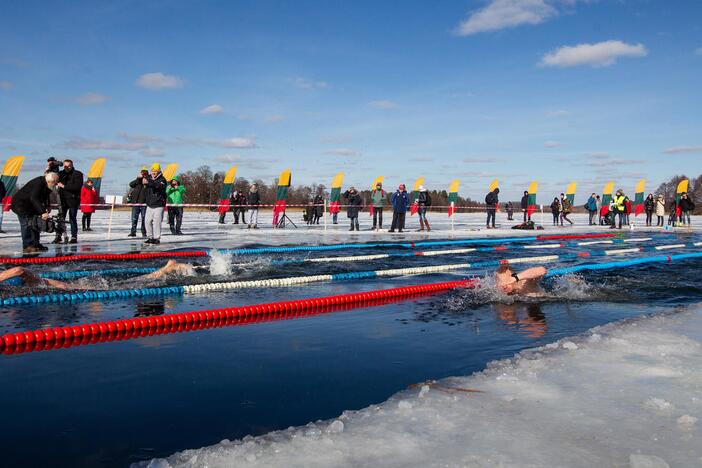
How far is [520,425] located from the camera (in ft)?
8.39

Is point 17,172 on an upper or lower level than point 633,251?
upper

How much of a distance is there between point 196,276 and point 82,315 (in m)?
2.64

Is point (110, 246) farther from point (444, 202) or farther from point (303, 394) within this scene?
point (444, 202)

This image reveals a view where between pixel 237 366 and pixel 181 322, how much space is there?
159 cm

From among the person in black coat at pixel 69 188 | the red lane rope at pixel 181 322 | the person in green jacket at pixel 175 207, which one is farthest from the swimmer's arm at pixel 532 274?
the person in green jacket at pixel 175 207

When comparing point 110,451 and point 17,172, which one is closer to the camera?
point 110,451

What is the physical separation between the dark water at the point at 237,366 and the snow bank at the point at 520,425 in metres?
0.24

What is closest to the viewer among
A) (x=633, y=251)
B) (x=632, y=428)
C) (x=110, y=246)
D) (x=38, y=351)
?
(x=632, y=428)

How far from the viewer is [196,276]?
26.2 ft

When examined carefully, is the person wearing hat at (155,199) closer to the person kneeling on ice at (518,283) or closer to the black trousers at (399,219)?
the person kneeling on ice at (518,283)

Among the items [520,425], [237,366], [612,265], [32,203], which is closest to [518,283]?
[237,366]

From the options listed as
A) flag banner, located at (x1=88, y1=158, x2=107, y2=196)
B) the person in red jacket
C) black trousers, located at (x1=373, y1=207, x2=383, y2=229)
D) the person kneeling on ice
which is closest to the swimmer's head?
the person kneeling on ice

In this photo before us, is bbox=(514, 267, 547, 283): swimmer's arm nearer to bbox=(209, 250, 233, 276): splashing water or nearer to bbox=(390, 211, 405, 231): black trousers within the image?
bbox=(209, 250, 233, 276): splashing water

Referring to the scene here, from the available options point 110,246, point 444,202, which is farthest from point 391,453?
point 444,202
